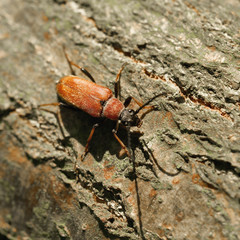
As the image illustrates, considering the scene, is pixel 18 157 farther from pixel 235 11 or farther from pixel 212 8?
pixel 235 11

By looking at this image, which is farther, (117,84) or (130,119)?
(117,84)

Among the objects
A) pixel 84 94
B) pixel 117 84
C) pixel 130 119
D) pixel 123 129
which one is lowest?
pixel 123 129

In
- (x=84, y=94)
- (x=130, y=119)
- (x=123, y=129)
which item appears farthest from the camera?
(x=84, y=94)

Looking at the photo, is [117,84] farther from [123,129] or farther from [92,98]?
[123,129]

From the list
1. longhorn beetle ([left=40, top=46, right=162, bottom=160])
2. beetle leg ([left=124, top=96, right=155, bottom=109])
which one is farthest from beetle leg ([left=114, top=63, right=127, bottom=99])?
beetle leg ([left=124, top=96, right=155, bottom=109])

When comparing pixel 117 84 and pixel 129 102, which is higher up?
pixel 117 84

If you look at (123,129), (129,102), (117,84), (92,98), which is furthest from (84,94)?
(123,129)

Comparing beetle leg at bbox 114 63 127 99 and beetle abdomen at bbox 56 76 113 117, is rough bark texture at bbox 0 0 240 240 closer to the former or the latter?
beetle leg at bbox 114 63 127 99
